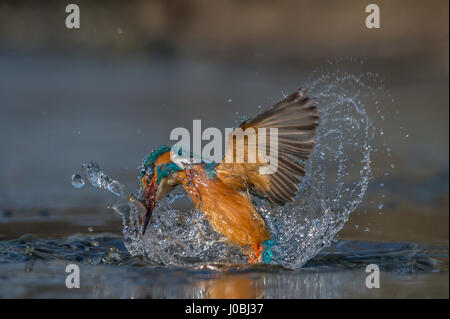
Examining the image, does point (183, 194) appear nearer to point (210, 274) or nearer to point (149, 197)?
point (149, 197)

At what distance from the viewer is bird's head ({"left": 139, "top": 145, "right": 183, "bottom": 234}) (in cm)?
610

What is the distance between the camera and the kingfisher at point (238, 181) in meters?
5.68

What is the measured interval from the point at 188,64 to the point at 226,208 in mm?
7392

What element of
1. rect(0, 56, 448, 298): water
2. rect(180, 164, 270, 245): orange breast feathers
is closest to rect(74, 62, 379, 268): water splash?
rect(0, 56, 448, 298): water

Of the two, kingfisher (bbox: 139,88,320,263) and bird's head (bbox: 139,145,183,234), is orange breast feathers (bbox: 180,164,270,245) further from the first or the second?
bird's head (bbox: 139,145,183,234)

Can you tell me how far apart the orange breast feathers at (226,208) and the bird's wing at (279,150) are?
9 centimetres

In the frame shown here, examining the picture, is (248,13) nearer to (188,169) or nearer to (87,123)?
(87,123)

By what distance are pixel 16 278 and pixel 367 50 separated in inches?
322

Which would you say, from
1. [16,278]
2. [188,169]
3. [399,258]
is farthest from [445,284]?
[16,278]

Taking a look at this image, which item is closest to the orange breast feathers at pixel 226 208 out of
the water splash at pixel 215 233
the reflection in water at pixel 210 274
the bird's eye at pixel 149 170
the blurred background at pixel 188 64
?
the water splash at pixel 215 233

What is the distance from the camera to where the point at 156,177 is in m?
6.13

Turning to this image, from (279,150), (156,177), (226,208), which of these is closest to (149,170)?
(156,177)

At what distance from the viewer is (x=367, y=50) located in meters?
12.3

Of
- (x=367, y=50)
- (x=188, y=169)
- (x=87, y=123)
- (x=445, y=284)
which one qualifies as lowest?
(x=445, y=284)
